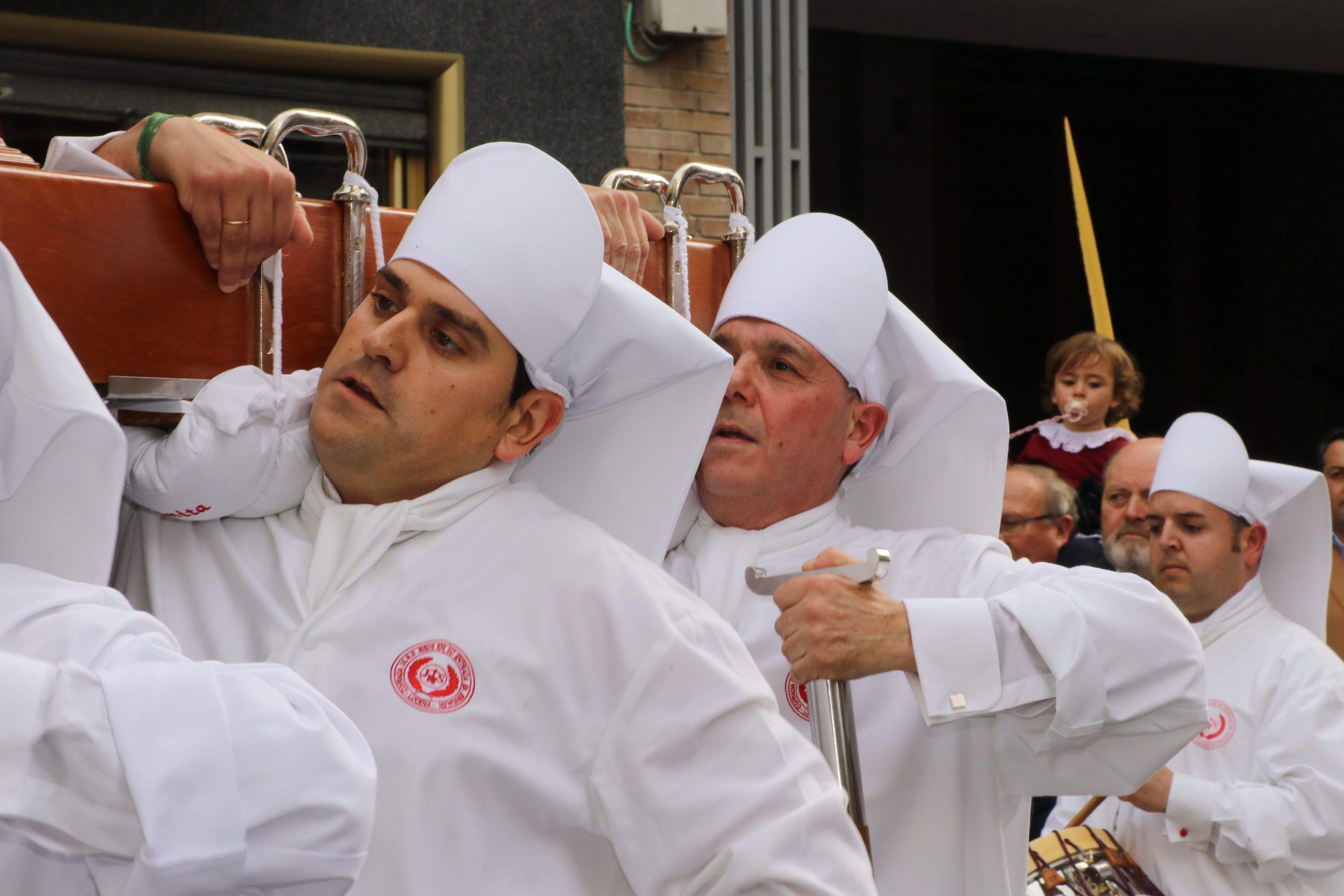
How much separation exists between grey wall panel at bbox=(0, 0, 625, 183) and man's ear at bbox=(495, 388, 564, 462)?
3.62 m

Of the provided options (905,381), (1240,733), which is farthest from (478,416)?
(1240,733)

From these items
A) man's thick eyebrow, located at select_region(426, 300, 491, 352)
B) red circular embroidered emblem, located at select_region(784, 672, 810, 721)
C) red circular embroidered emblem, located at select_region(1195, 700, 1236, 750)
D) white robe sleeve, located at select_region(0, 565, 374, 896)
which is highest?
man's thick eyebrow, located at select_region(426, 300, 491, 352)

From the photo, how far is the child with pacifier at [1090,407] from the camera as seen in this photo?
17.9 ft

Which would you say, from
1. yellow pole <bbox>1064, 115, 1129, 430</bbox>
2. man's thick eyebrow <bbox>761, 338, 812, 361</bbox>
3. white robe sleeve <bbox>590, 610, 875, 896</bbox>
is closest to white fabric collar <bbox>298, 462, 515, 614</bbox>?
white robe sleeve <bbox>590, 610, 875, 896</bbox>

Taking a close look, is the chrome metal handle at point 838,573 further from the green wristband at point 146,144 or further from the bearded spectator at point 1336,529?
the bearded spectator at point 1336,529

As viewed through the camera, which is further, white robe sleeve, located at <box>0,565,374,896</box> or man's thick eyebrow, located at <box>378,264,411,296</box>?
man's thick eyebrow, located at <box>378,264,411,296</box>

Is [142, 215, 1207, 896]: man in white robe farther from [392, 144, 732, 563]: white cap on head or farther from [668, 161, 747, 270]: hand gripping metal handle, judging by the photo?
[392, 144, 732, 563]: white cap on head

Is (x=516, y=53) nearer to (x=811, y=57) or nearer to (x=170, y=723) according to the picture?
(x=811, y=57)

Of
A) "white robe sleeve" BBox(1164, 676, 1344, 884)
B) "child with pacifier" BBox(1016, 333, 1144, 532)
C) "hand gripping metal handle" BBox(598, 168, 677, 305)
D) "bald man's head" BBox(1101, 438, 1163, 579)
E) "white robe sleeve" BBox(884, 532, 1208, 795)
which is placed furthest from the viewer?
"child with pacifier" BBox(1016, 333, 1144, 532)

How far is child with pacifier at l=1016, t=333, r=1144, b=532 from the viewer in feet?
17.9

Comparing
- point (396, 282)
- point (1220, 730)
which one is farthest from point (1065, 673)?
point (1220, 730)

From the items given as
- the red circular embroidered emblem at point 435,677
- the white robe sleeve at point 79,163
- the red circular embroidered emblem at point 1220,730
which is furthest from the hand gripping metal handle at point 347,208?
the red circular embroidered emblem at point 1220,730

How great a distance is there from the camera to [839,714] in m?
2.37

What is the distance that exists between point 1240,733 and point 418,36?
3641 millimetres
